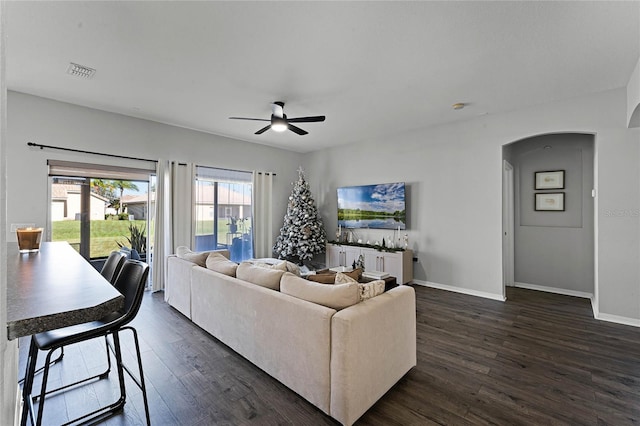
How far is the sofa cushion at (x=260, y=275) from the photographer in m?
2.51

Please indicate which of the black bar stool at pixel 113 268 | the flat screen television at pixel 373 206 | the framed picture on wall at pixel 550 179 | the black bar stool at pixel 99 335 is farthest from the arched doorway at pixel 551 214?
the black bar stool at pixel 113 268

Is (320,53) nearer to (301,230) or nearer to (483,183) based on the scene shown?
(483,183)

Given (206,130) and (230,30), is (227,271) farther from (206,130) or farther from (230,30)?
(206,130)

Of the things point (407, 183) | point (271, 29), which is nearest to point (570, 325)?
point (407, 183)

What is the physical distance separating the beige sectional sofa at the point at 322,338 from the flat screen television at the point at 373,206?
10.5 feet

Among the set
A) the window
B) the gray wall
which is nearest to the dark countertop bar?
the window

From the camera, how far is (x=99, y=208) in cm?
457

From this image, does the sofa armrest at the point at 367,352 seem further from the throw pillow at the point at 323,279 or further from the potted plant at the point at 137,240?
the potted plant at the point at 137,240

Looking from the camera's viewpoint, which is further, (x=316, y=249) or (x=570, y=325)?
(x=316, y=249)

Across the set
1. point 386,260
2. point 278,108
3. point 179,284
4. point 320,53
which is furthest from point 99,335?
point 386,260

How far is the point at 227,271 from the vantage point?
3.02 meters

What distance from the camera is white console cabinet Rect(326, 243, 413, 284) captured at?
5047 millimetres

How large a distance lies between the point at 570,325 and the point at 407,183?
9.99ft

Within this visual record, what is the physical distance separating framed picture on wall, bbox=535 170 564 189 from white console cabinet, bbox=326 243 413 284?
2412 millimetres
